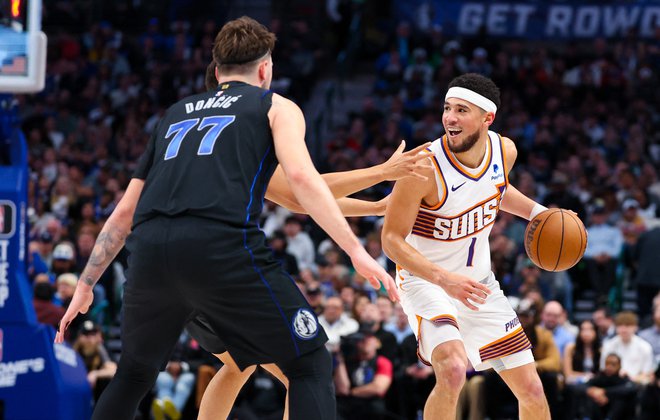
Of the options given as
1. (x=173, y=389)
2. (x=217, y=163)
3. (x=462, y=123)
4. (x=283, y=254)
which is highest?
(x=462, y=123)

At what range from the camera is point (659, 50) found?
21.3m

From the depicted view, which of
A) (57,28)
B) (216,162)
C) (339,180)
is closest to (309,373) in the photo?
(216,162)

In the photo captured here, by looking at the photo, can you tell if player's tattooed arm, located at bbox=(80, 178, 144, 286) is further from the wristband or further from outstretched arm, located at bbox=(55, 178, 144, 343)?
the wristband

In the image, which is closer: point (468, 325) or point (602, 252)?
point (468, 325)

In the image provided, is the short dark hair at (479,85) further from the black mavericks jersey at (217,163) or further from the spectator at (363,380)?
the spectator at (363,380)

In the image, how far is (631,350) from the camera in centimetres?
1165

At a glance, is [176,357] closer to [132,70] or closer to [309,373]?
[309,373]

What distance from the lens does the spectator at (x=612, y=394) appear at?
11.1 meters

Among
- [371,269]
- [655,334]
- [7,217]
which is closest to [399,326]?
[655,334]

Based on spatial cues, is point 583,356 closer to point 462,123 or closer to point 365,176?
point 462,123

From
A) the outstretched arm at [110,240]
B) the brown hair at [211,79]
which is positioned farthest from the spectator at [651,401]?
the outstretched arm at [110,240]

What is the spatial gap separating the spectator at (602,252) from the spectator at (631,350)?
3009 mm

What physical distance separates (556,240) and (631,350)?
5.30 metres

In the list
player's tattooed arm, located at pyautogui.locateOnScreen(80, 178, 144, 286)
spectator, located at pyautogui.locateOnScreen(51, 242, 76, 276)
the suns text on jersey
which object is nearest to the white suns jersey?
the suns text on jersey
